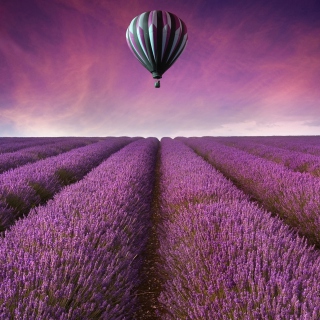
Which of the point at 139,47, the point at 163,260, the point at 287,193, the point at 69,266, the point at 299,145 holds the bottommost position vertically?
the point at 163,260

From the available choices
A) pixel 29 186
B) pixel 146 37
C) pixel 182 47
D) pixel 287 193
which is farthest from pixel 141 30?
pixel 287 193

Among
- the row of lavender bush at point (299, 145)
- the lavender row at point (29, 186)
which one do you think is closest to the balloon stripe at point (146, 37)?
the lavender row at point (29, 186)

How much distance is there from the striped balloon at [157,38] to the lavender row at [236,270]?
227 inches

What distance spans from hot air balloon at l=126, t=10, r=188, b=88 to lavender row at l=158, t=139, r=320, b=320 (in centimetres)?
576

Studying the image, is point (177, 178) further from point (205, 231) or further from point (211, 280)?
point (211, 280)

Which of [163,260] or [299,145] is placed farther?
[299,145]

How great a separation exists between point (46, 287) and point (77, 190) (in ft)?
6.75

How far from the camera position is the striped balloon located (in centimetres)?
688

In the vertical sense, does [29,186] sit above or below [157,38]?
below

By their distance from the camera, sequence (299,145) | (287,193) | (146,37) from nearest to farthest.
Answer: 1. (287,193)
2. (146,37)
3. (299,145)

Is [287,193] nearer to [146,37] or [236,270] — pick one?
[236,270]

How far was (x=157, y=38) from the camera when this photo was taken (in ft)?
22.6

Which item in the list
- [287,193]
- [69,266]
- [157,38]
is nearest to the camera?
[69,266]

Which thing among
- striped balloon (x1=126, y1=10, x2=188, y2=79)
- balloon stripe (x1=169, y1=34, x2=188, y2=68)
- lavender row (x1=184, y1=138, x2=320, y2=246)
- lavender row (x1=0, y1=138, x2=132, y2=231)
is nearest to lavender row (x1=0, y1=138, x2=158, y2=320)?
lavender row (x1=0, y1=138, x2=132, y2=231)
